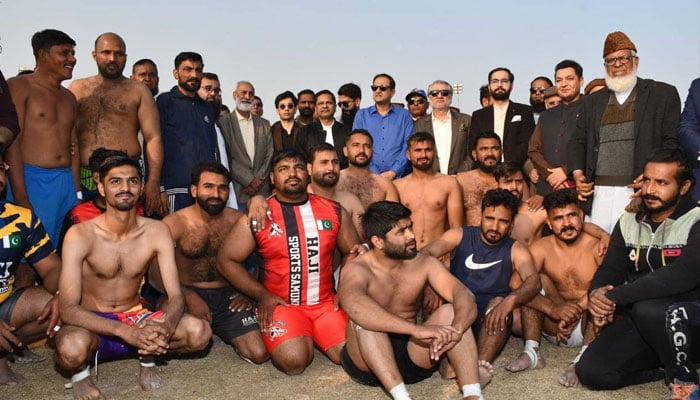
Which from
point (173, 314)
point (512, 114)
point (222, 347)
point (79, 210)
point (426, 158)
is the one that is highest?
point (512, 114)

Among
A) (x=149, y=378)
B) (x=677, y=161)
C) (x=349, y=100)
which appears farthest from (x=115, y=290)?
(x=349, y=100)

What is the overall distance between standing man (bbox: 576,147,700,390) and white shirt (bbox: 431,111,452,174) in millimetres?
3337

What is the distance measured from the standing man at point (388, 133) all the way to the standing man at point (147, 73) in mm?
2605

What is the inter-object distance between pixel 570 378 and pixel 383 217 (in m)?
1.70

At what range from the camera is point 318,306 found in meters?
5.44

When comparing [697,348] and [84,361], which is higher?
[697,348]

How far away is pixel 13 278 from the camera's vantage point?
187 inches

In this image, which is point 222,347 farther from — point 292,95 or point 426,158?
point 292,95

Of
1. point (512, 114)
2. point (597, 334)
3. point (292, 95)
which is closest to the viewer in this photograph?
point (597, 334)

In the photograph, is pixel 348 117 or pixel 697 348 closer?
pixel 697 348

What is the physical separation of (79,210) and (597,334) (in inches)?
168

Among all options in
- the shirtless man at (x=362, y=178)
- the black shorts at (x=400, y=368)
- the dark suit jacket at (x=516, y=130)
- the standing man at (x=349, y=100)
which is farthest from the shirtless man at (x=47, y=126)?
the dark suit jacket at (x=516, y=130)

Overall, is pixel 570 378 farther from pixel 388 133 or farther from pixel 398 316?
pixel 388 133

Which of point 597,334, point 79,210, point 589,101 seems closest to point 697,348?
point 597,334
